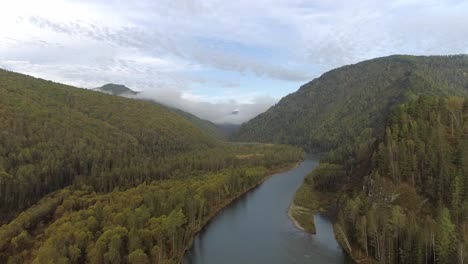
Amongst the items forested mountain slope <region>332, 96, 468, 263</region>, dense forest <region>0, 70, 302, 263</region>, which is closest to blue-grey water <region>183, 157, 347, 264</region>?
dense forest <region>0, 70, 302, 263</region>

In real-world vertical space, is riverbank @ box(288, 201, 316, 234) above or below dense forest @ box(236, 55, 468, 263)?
below

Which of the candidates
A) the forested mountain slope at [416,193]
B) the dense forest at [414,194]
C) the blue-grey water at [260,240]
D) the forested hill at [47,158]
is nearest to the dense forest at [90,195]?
the forested hill at [47,158]

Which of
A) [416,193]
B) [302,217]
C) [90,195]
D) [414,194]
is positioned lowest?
[302,217]

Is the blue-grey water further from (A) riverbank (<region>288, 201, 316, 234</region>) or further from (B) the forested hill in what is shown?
(B) the forested hill

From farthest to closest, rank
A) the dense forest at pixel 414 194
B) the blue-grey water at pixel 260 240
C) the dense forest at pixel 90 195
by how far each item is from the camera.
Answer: the blue-grey water at pixel 260 240 < the dense forest at pixel 90 195 < the dense forest at pixel 414 194

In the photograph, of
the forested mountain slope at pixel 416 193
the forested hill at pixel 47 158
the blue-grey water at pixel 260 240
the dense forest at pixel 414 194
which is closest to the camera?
the forested mountain slope at pixel 416 193

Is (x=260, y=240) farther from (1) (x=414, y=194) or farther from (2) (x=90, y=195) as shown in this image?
(2) (x=90, y=195)

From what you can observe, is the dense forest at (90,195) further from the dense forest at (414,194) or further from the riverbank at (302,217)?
the dense forest at (414,194)

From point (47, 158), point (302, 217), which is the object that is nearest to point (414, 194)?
point (302, 217)

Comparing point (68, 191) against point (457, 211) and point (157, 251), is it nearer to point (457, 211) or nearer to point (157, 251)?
point (157, 251)
